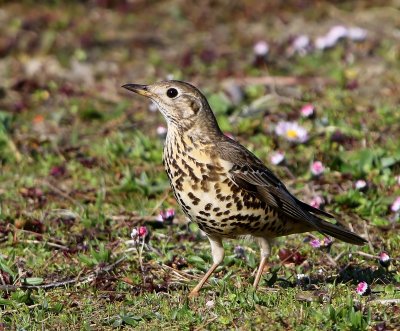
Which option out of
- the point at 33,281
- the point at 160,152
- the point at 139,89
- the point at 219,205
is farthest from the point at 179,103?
the point at 160,152

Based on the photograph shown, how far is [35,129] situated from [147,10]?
3.94 m

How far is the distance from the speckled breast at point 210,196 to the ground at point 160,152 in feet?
1.37

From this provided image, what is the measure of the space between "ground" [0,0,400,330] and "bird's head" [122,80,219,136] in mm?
845

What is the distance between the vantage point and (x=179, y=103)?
623 centimetres

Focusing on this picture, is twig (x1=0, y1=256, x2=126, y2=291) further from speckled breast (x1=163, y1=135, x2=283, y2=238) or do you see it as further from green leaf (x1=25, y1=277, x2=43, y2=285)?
speckled breast (x1=163, y1=135, x2=283, y2=238)

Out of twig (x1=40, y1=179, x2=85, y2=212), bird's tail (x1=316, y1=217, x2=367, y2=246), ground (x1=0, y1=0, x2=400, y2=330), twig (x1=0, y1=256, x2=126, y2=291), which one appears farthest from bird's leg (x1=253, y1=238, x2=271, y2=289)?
twig (x1=40, y1=179, x2=85, y2=212)

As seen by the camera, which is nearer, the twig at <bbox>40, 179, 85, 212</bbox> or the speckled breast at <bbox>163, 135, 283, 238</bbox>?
the speckled breast at <bbox>163, 135, 283, 238</bbox>

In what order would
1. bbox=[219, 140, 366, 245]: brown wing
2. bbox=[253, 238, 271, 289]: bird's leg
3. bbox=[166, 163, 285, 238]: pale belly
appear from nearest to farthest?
bbox=[166, 163, 285, 238]: pale belly, bbox=[219, 140, 366, 245]: brown wing, bbox=[253, 238, 271, 289]: bird's leg

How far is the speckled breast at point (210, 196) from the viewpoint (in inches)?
224

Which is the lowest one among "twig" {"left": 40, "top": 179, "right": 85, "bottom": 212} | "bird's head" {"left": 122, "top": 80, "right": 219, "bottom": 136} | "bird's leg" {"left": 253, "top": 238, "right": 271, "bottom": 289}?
"twig" {"left": 40, "top": 179, "right": 85, "bottom": 212}

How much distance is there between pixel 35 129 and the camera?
9.49 meters

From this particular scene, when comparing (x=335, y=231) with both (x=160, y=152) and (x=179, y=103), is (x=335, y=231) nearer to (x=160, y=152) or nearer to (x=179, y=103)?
(x=179, y=103)

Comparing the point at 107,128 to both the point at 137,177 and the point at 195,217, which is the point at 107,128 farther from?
the point at 195,217

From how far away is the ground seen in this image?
576 centimetres
